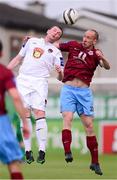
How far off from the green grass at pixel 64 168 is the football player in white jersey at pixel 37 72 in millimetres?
1832

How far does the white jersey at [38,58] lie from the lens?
14547mm

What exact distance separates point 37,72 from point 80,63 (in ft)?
2.84

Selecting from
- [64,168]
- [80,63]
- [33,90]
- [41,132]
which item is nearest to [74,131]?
[64,168]

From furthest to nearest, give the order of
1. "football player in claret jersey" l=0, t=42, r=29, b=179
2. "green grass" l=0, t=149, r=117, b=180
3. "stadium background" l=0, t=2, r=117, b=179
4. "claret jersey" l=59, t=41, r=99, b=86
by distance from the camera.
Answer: "stadium background" l=0, t=2, r=117, b=179, "green grass" l=0, t=149, r=117, b=180, "claret jersey" l=59, t=41, r=99, b=86, "football player in claret jersey" l=0, t=42, r=29, b=179

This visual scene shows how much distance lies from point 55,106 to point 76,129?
1.07m

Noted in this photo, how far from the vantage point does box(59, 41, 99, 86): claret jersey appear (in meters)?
14.3

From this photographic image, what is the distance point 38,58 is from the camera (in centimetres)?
1455

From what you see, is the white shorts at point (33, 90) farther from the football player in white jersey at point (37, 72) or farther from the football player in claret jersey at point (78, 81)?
the football player in claret jersey at point (78, 81)

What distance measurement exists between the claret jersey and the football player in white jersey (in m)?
0.25

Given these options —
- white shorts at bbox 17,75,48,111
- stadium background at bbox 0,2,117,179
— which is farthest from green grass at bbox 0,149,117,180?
white shorts at bbox 17,75,48,111

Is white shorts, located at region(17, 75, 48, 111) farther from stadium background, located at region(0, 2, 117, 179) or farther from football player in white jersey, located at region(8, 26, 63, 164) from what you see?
stadium background, located at region(0, 2, 117, 179)

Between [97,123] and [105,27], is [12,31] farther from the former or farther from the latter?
[97,123]

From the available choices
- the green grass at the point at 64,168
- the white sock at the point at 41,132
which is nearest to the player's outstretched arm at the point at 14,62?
the white sock at the point at 41,132

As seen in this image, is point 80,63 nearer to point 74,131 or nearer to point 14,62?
point 14,62
